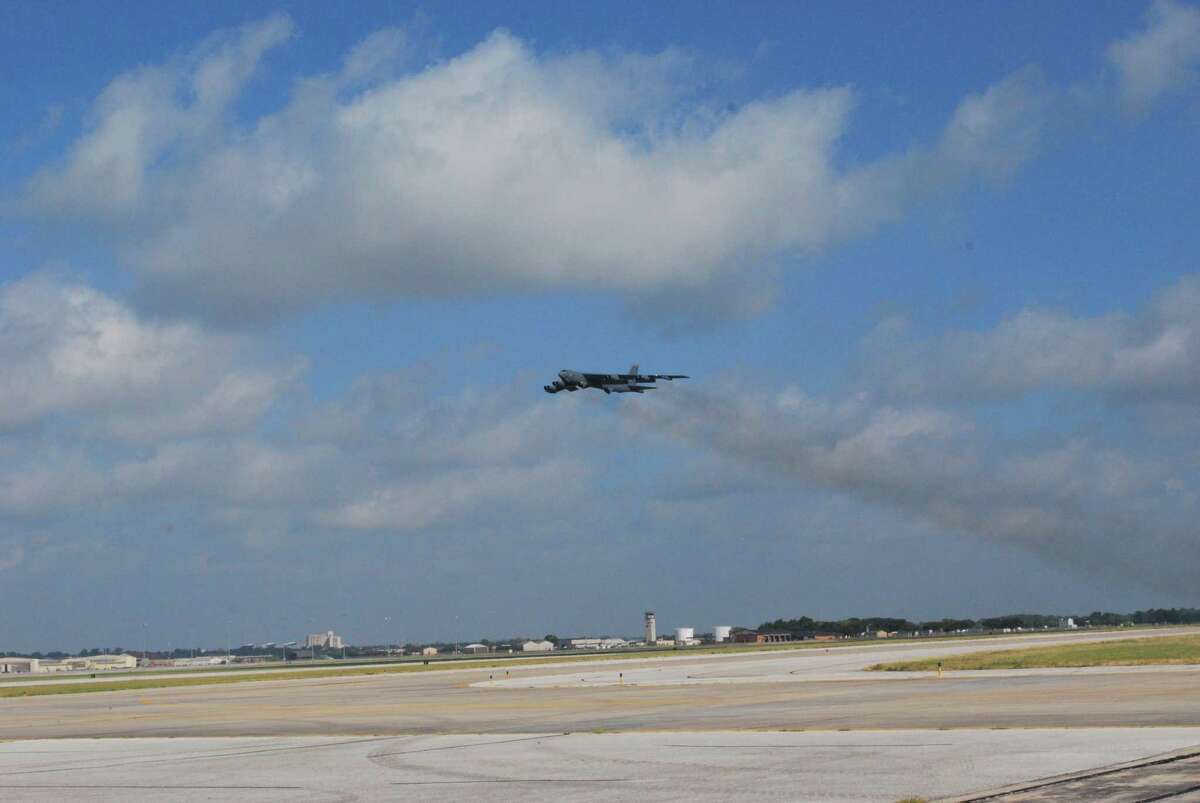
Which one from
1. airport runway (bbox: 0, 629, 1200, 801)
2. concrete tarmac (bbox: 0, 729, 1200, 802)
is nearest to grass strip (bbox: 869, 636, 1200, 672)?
airport runway (bbox: 0, 629, 1200, 801)

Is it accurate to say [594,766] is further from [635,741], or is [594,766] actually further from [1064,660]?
[1064,660]

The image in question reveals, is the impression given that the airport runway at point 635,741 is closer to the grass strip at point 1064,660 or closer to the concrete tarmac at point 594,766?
the concrete tarmac at point 594,766

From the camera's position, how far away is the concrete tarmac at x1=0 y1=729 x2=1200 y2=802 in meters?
23.2

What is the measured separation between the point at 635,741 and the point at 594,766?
5978 millimetres

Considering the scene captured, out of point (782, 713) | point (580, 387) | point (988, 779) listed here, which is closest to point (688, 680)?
point (580, 387)

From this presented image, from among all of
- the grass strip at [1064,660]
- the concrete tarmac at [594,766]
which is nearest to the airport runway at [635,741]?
the concrete tarmac at [594,766]

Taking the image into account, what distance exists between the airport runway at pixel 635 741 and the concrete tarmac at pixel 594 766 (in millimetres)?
91

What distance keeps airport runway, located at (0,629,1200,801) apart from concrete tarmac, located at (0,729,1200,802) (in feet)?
0.30

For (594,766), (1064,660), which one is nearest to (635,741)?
(594,766)

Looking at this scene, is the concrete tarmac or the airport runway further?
the airport runway

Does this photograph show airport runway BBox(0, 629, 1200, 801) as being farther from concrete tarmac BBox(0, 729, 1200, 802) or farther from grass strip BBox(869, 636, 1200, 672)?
grass strip BBox(869, 636, 1200, 672)

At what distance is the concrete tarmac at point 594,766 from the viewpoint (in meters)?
23.2

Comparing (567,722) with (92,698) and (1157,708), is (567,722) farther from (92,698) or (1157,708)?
(92,698)

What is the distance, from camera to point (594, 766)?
27734mm
